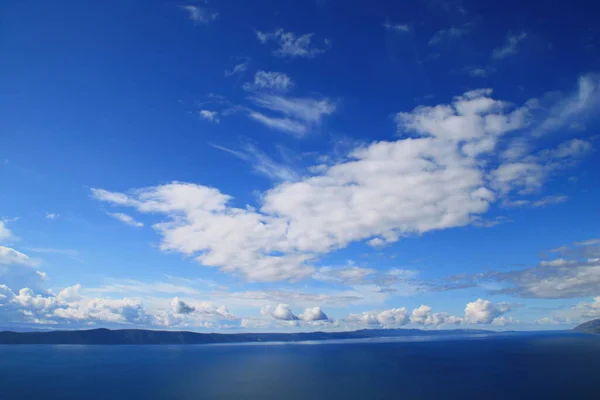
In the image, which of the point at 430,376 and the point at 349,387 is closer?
the point at 349,387

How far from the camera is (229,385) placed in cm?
12925

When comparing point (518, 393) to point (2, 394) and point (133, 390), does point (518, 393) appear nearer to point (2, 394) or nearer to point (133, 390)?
point (133, 390)

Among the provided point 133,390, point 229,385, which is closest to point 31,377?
point 133,390

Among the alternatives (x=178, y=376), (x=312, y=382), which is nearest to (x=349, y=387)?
(x=312, y=382)

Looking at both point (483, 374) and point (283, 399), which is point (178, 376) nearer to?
point (283, 399)

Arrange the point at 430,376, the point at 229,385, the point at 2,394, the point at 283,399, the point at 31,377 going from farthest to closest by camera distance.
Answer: the point at 31,377 → the point at 430,376 → the point at 229,385 → the point at 2,394 → the point at 283,399

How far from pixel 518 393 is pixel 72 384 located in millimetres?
162017

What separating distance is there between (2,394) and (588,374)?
21759 cm

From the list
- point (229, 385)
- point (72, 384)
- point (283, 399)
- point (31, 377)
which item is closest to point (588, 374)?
point (283, 399)

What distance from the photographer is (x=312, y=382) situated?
131 m

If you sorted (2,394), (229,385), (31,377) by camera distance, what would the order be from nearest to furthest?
(2,394)
(229,385)
(31,377)

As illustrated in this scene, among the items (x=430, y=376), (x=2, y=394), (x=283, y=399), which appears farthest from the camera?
(x=430, y=376)

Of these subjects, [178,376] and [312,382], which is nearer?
[312,382]

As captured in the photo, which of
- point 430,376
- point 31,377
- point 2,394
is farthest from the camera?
point 31,377
